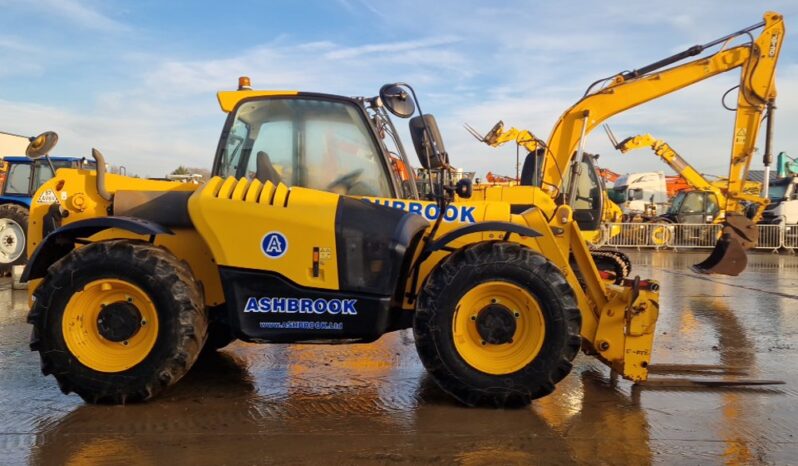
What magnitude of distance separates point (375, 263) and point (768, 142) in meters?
10.2

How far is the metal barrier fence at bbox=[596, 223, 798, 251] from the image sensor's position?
20.7 m

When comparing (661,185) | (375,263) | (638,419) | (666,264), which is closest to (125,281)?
(375,263)

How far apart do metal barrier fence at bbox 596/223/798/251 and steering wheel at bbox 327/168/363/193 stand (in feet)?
57.2

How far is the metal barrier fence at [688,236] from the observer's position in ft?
68.0

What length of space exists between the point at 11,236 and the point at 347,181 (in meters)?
10.4

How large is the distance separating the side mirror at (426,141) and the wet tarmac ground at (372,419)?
1637mm

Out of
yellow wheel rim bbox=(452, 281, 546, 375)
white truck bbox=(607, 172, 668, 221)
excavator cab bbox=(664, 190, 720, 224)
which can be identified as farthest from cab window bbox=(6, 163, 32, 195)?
white truck bbox=(607, 172, 668, 221)

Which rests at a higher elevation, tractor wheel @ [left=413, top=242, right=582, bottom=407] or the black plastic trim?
the black plastic trim

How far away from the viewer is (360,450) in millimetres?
3486

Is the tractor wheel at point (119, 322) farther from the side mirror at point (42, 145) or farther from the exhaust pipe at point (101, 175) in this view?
the side mirror at point (42, 145)

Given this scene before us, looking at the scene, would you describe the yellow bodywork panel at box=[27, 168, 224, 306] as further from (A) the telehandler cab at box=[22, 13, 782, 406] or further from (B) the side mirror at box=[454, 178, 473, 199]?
(B) the side mirror at box=[454, 178, 473, 199]

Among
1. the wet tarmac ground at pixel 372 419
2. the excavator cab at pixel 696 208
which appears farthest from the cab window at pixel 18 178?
the excavator cab at pixel 696 208

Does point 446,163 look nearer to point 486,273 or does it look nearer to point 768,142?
point 486,273

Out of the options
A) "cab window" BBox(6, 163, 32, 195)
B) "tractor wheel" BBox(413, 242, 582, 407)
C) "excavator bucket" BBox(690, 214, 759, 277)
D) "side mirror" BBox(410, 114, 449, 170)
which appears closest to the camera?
"tractor wheel" BBox(413, 242, 582, 407)
